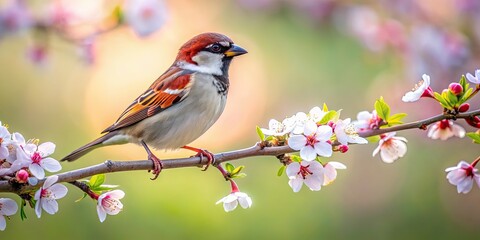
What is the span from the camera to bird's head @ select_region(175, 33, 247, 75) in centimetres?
287

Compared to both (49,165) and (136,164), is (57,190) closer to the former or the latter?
(49,165)

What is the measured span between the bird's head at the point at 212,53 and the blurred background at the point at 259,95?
27cm

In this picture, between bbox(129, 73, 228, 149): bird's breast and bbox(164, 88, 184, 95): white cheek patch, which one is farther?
bbox(164, 88, 184, 95): white cheek patch

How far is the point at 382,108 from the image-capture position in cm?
191

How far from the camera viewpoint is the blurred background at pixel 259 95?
12.1 feet

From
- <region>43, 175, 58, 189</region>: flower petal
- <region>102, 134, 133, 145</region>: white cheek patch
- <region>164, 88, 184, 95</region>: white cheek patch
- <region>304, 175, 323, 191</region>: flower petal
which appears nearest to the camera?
<region>43, 175, 58, 189</region>: flower petal

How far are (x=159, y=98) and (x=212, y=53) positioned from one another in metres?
0.27

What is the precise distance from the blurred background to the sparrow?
0.32 m

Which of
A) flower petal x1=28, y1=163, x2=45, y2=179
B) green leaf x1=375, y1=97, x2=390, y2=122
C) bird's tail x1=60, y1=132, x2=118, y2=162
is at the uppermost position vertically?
bird's tail x1=60, y1=132, x2=118, y2=162

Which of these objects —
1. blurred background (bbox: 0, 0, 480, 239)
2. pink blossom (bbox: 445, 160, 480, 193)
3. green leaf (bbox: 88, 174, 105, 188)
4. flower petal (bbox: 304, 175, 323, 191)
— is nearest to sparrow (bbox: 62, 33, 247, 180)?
blurred background (bbox: 0, 0, 480, 239)

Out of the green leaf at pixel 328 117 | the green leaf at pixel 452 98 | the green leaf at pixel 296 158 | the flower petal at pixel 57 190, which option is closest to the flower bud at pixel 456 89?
the green leaf at pixel 452 98

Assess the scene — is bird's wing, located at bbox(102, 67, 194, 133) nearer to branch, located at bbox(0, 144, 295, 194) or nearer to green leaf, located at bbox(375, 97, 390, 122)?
branch, located at bbox(0, 144, 295, 194)

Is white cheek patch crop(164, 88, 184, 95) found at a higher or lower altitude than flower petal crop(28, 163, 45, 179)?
higher

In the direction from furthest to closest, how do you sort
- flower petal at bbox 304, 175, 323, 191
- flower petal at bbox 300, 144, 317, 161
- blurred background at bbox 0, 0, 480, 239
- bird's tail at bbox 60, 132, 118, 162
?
blurred background at bbox 0, 0, 480, 239 < bird's tail at bbox 60, 132, 118, 162 < flower petal at bbox 304, 175, 323, 191 < flower petal at bbox 300, 144, 317, 161
